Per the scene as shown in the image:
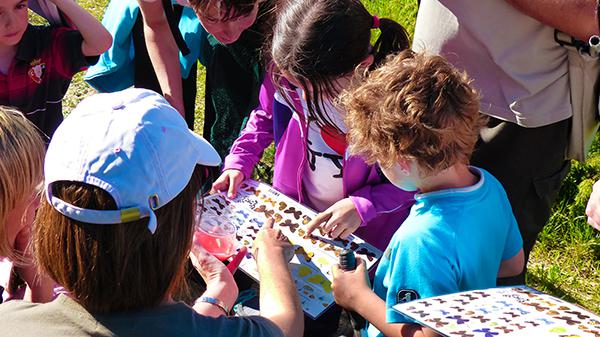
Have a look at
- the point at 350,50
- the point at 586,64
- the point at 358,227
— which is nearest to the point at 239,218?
the point at 358,227

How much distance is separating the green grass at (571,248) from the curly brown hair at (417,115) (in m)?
1.42

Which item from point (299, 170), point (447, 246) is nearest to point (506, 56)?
point (447, 246)

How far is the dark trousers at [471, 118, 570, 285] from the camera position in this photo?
2342mm

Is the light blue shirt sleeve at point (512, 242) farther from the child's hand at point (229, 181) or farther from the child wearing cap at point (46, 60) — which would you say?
the child wearing cap at point (46, 60)

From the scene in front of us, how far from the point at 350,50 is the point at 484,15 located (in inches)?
16.5

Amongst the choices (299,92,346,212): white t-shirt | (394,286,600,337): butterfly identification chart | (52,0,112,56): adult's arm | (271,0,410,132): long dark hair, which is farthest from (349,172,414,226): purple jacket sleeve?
(52,0,112,56): adult's arm

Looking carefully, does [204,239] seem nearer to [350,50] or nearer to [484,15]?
[350,50]

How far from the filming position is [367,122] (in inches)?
76.4

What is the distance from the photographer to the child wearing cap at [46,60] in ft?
9.44

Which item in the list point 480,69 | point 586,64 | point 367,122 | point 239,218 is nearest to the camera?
point 367,122

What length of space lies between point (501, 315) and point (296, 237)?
0.92 m

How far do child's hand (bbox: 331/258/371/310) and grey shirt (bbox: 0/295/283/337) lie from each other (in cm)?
56

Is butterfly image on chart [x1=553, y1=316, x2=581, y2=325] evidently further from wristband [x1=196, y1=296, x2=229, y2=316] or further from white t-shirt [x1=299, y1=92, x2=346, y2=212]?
white t-shirt [x1=299, y1=92, x2=346, y2=212]

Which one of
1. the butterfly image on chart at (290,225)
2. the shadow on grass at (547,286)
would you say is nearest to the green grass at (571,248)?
the shadow on grass at (547,286)
